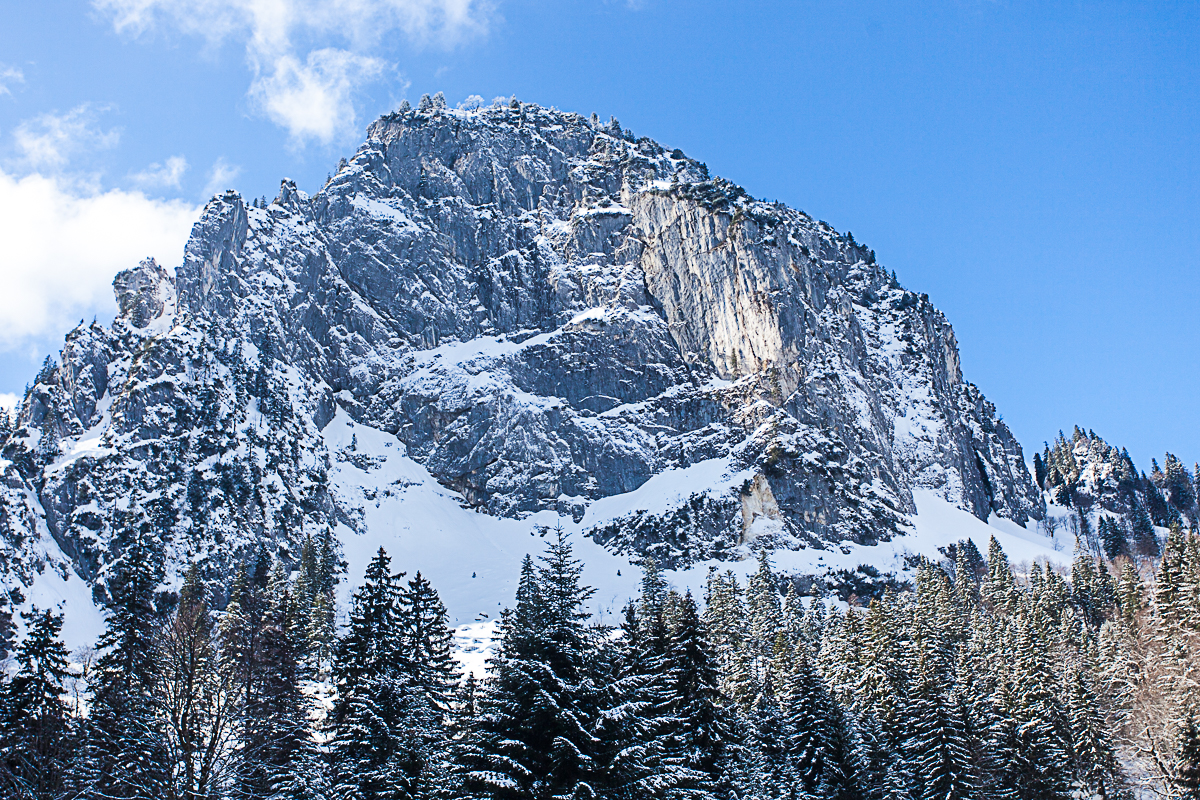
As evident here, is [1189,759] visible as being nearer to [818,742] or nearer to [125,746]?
[818,742]

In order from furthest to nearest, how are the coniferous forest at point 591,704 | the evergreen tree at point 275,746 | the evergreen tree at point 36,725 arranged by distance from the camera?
1. the evergreen tree at point 275,746
2. the coniferous forest at point 591,704
3. the evergreen tree at point 36,725

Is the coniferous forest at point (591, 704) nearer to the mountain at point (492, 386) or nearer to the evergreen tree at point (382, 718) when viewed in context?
the evergreen tree at point (382, 718)

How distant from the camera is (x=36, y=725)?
1163 inches

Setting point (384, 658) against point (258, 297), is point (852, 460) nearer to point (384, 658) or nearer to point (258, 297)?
point (258, 297)

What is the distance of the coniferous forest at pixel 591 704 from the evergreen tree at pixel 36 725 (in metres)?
0.14

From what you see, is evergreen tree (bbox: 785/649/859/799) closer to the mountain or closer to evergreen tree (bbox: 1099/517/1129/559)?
the mountain

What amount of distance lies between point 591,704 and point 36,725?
2026cm

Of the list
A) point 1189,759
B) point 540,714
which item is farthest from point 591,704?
point 1189,759

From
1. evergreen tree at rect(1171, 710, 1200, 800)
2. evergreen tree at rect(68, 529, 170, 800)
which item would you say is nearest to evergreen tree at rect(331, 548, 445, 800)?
evergreen tree at rect(68, 529, 170, 800)

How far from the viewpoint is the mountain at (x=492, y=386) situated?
383 ft

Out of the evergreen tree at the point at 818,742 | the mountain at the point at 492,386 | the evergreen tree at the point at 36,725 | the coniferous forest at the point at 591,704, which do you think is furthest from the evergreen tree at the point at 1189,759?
the mountain at the point at 492,386

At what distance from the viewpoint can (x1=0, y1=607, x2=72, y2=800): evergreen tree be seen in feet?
66.6

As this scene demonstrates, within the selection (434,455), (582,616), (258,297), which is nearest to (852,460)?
(434,455)

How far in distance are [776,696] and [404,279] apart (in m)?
141
